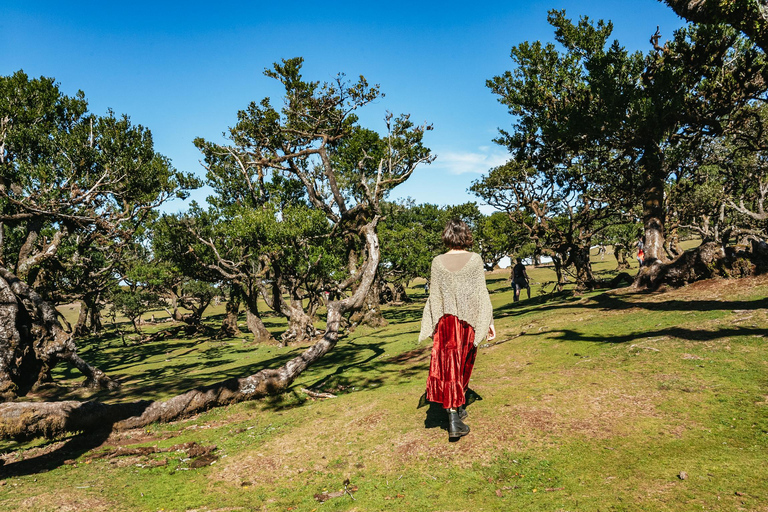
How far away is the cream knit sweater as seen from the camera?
17.6 feet

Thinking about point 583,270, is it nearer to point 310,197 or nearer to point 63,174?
point 310,197

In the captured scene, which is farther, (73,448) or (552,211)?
(552,211)

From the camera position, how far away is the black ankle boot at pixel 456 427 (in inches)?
196

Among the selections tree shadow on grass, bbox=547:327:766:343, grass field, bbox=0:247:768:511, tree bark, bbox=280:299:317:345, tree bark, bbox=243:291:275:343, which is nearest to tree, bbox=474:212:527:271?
tree bark, bbox=280:299:317:345

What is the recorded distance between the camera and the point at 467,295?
5379 mm

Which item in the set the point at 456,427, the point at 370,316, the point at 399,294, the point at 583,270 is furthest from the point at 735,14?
the point at 399,294

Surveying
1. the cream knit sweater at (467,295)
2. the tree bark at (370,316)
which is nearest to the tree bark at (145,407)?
the cream knit sweater at (467,295)

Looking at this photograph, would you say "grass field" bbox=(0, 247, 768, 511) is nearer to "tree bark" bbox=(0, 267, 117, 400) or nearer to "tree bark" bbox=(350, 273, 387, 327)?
"tree bark" bbox=(0, 267, 117, 400)

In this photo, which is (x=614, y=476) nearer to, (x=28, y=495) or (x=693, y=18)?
(x=28, y=495)

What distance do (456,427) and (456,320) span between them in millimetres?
1347

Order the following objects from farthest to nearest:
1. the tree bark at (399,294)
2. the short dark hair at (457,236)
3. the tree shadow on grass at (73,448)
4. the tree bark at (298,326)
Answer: the tree bark at (399,294) < the tree bark at (298,326) < the tree shadow on grass at (73,448) < the short dark hair at (457,236)

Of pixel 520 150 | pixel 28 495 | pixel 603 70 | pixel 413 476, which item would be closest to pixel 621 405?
pixel 413 476

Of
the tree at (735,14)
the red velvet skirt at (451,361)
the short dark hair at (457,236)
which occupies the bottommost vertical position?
the red velvet skirt at (451,361)

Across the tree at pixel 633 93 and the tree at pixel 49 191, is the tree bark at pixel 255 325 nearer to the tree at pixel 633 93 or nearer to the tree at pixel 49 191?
the tree at pixel 49 191
